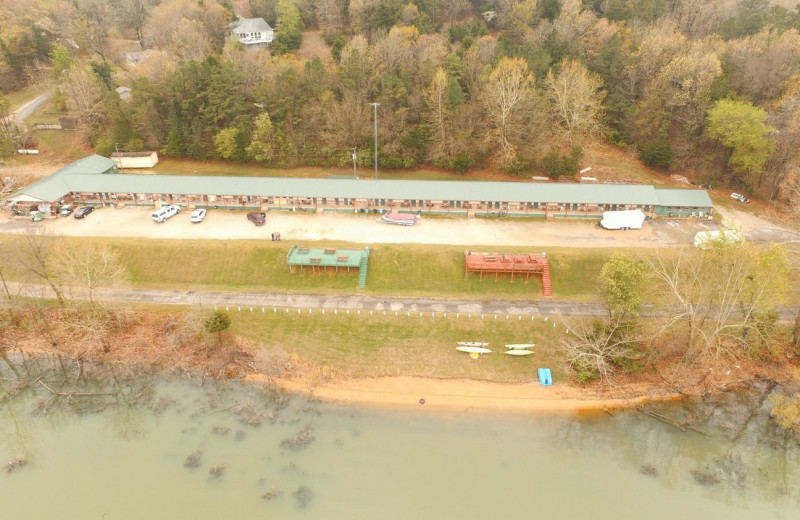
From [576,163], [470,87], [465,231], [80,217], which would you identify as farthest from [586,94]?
[80,217]

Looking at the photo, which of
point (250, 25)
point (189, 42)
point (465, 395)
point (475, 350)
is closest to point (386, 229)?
point (475, 350)

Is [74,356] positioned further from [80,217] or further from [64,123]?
[64,123]

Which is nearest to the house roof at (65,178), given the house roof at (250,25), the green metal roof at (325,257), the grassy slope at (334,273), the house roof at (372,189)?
the house roof at (372,189)

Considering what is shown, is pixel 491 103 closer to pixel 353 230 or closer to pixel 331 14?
pixel 353 230

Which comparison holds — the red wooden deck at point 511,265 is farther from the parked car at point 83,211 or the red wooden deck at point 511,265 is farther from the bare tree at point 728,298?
the parked car at point 83,211

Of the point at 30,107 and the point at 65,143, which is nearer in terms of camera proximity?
the point at 65,143
